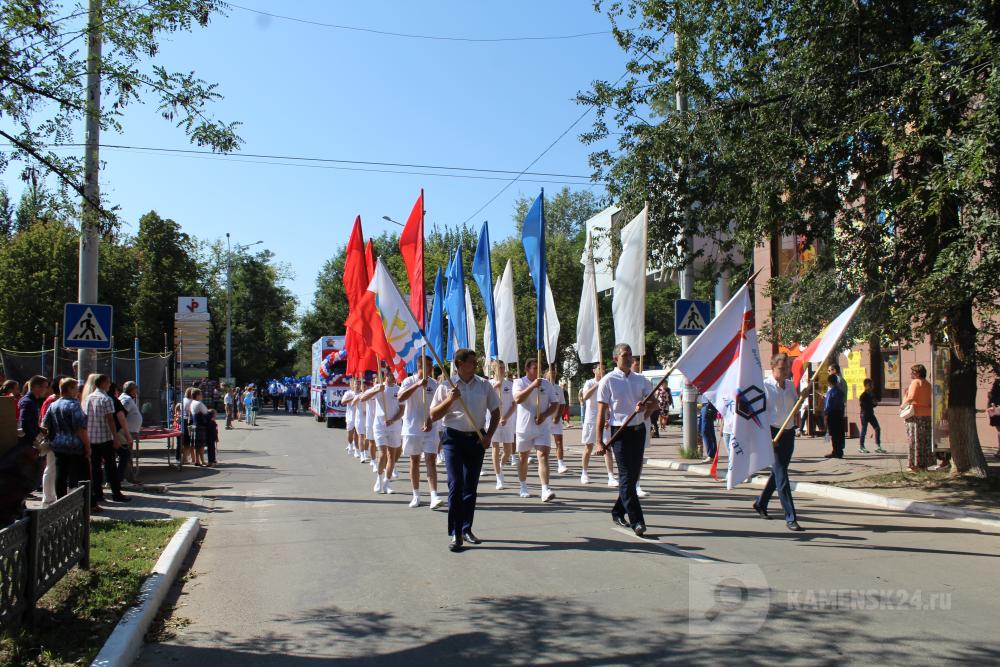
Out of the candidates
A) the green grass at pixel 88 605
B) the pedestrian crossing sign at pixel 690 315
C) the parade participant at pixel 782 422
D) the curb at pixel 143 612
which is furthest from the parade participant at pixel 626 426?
the pedestrian crossing sign at pixel 690 315

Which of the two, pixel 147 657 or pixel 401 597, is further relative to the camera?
pixel 401 597

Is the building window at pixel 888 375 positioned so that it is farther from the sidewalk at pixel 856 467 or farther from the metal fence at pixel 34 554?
A: the metal fence at pixel 34 554

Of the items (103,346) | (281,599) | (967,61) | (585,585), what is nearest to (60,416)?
(103,346)

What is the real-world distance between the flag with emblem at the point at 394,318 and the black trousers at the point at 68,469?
424 cm

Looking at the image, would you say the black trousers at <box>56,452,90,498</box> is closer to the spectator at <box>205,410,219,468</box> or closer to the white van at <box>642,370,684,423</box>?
the spectator at <box>205,410,219,468</box>

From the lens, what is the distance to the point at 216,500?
1292cm

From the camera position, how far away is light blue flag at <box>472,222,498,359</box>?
1592cm

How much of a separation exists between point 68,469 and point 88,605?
5183mm

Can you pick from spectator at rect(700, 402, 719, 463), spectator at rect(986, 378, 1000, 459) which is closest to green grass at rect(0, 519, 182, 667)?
spectator at rect(700, 402, 719, 463)

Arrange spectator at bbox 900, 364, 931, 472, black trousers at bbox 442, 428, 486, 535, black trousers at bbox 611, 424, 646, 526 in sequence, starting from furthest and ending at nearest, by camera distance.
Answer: spectator at bbox 900, 364, 931, 472 < black trousers at bbox 611, 424, 646, 526 < black trousers at bbox 442, 428, 486, 535

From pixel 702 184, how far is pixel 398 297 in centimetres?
681

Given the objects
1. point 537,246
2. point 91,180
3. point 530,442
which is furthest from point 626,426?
point 91,180

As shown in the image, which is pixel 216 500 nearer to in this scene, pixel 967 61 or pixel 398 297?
pixel 398 297

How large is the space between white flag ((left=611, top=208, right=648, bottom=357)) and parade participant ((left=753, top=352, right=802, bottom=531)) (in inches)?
110
